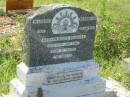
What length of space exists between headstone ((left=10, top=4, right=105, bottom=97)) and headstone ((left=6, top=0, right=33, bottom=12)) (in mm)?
5975

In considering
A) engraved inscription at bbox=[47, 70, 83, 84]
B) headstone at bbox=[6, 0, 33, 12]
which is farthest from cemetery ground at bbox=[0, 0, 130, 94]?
engraved inscription at bbox=[47, 70, 83, 84]

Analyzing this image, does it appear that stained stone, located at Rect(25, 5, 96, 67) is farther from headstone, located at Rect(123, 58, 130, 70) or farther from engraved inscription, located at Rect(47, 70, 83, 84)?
headstone, located at Rect(123, 58, 130, 70)

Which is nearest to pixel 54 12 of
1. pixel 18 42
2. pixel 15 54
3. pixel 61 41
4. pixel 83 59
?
pixel 61 41

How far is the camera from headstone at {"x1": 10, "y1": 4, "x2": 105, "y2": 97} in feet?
20.4

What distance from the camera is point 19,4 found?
12.4 meters

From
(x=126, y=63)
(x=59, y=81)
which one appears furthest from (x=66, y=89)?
(x=126, y=63)

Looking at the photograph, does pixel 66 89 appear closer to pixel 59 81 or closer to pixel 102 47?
pixel 59 81

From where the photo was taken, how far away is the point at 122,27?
10.3 metres

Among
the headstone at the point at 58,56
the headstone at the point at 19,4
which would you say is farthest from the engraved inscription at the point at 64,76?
the headstone at the point at 19,4

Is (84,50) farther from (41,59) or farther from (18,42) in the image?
(18,42)

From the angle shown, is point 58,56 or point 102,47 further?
point 102,47

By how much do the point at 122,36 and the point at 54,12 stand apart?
375 cm

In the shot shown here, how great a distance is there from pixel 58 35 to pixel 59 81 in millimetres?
664

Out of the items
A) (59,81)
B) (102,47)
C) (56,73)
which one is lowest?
(59,81)
